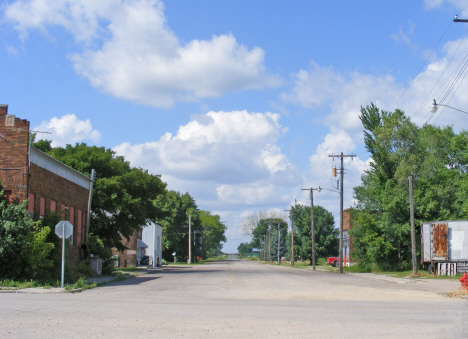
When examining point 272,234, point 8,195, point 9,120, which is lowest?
point 272,234

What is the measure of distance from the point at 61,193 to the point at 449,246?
2707 centimetres

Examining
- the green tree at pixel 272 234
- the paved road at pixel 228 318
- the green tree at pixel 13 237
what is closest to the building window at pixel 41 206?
the green tree at pixel 13 237

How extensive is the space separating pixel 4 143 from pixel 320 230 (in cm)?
6568

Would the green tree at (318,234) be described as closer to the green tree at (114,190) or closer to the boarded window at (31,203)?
the green tree at (114,190)

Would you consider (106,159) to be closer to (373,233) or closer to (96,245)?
(96,245)

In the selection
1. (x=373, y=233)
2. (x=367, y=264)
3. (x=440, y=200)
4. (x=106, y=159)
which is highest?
(x=106, y=159)

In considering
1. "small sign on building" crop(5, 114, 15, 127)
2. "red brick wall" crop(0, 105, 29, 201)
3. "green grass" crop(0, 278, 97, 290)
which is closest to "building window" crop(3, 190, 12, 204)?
"red brick wall" crop(0, 105, 29, 201)

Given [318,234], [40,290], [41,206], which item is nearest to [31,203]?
[41,206]

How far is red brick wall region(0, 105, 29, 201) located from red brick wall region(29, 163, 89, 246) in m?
0.79

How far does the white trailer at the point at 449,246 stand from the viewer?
1401 inches

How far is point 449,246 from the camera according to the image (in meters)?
35.9

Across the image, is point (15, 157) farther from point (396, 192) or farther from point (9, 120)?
point (396, 192)

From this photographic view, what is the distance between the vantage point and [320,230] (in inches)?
3268

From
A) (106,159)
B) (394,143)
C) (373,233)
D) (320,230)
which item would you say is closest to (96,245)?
(106,159)
